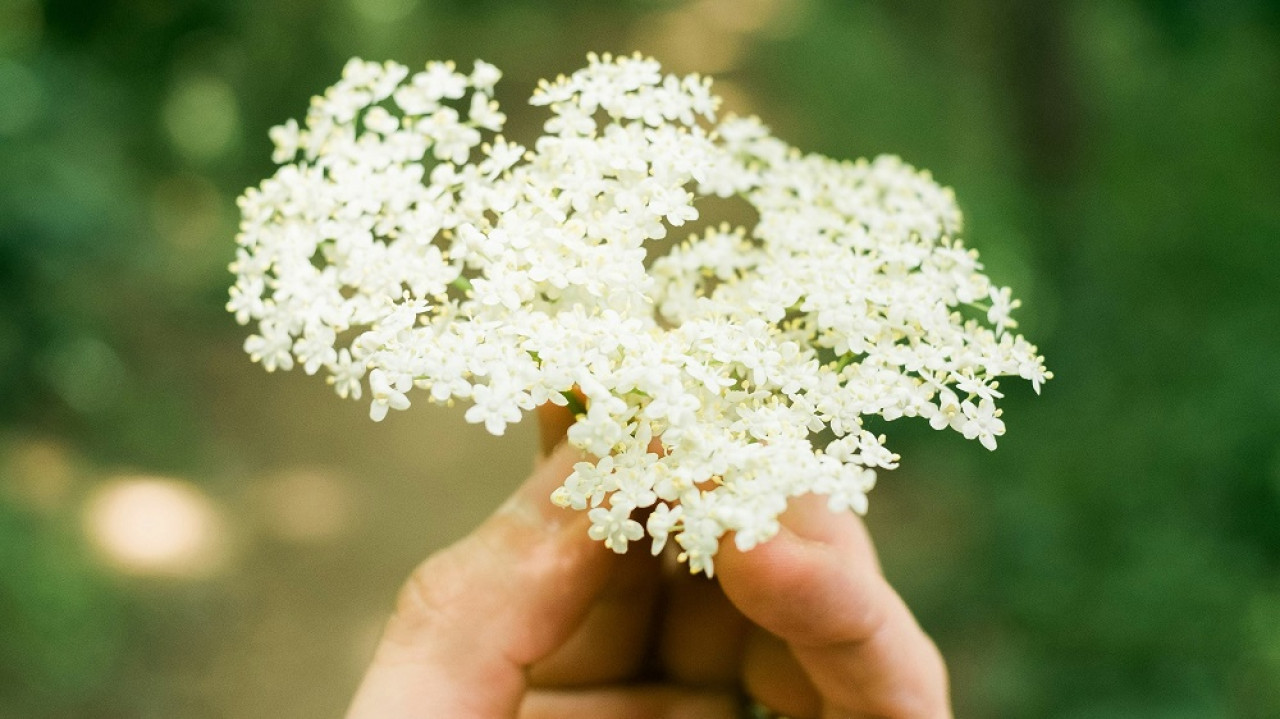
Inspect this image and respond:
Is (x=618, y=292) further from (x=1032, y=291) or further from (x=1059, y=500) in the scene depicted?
(x=1032, y=291)

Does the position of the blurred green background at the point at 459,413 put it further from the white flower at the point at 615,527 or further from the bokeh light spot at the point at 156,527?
the white flower at the point at 615,527

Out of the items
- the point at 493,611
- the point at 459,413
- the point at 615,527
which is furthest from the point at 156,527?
the point at 615,527

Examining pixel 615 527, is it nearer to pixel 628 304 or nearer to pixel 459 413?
pixel 628 304

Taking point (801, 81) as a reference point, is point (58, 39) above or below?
below

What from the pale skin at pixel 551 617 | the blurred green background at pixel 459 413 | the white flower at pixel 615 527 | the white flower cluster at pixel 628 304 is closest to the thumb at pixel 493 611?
the pale skin at pixel 551 617

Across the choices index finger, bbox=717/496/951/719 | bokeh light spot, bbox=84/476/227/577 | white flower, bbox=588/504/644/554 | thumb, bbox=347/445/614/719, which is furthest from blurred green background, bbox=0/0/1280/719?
white flower, bbox=588/504/644/554

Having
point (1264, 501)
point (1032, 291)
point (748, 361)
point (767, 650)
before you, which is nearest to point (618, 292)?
point (748, 361)
